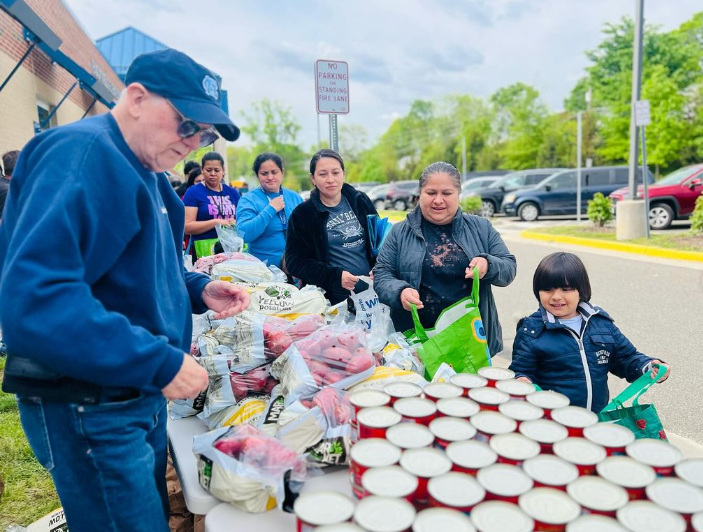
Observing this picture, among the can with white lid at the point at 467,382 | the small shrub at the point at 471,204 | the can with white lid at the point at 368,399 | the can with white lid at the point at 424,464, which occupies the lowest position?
the can with white lid at the point at 424,464

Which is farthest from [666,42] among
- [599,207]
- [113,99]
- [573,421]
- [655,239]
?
[573,421]

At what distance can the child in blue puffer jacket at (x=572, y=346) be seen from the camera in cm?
243

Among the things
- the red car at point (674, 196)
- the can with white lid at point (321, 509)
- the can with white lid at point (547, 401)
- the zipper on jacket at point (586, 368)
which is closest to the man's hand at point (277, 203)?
→ the zipper on jacket at point (586, 368)

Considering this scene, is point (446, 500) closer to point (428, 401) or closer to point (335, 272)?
point (428, 401)

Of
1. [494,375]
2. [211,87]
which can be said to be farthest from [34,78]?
[494,375]

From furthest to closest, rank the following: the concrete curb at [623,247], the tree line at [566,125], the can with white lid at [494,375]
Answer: the tree line at [566,125] < the concrete curb at [623,247] < the can with white lid at [494,375]

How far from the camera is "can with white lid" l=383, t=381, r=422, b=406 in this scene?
1638mm

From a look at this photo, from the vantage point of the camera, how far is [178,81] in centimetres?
141

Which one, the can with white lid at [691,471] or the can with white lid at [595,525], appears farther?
the can with white lid at [691,471]

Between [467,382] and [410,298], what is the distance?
93 centimetres

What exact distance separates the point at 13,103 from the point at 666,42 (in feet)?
126

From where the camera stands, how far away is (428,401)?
1.60 metres

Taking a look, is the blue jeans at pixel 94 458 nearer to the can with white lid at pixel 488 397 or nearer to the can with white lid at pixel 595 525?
the can with white lid at pixel 488 397

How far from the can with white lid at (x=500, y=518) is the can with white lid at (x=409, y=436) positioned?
266 mm
